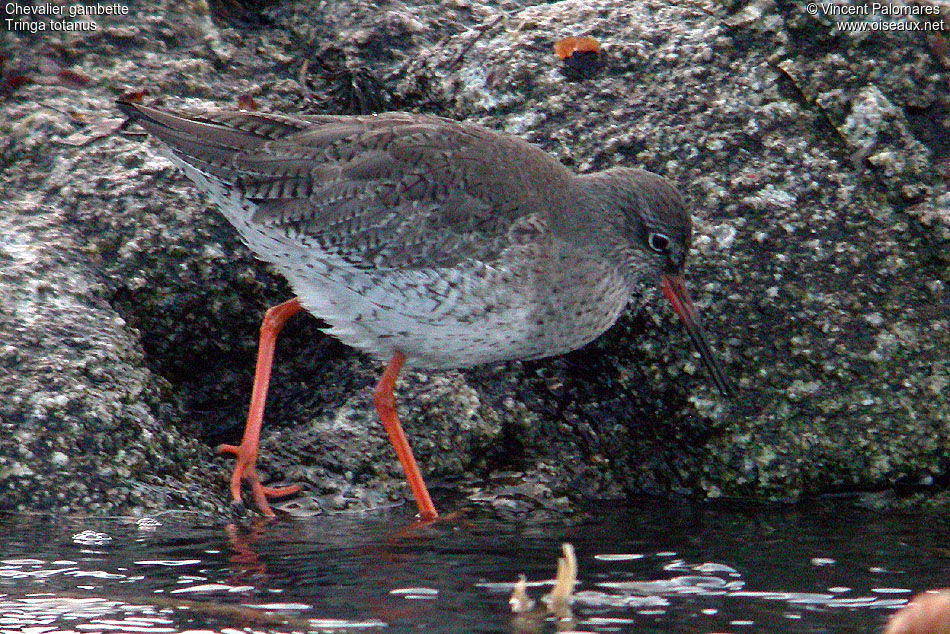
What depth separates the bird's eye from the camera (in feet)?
22.7

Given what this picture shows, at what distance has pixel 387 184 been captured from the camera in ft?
22.0

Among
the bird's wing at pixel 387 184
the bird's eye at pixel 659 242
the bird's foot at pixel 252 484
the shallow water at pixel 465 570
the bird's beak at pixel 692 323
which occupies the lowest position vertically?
the shallow water at pixel 465 570

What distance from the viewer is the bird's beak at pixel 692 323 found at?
6.84 metres

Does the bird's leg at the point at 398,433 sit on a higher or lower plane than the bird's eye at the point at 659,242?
lower

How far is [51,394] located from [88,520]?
784 millimetres

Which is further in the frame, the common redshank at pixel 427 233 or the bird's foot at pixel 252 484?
the bird's foot at pixel 252 484

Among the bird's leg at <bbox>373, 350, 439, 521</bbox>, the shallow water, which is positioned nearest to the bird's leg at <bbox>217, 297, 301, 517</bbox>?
the shallow water

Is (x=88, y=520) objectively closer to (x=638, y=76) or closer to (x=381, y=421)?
(x=381, y=421)

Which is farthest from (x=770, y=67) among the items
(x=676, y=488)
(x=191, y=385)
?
(x=191, y=385)

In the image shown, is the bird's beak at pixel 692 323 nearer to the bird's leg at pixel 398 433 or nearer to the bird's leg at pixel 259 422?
the bird's leg at pixel 398 433

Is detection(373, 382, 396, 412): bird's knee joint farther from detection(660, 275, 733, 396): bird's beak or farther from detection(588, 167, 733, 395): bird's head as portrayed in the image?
detection(660, 275, 733, 396): bird's beak

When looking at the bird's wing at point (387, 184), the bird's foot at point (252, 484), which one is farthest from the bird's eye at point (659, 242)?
the bird's foot at point (252, 484)

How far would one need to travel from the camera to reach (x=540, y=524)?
6.55 m

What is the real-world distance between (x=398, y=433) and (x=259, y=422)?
0.81m
